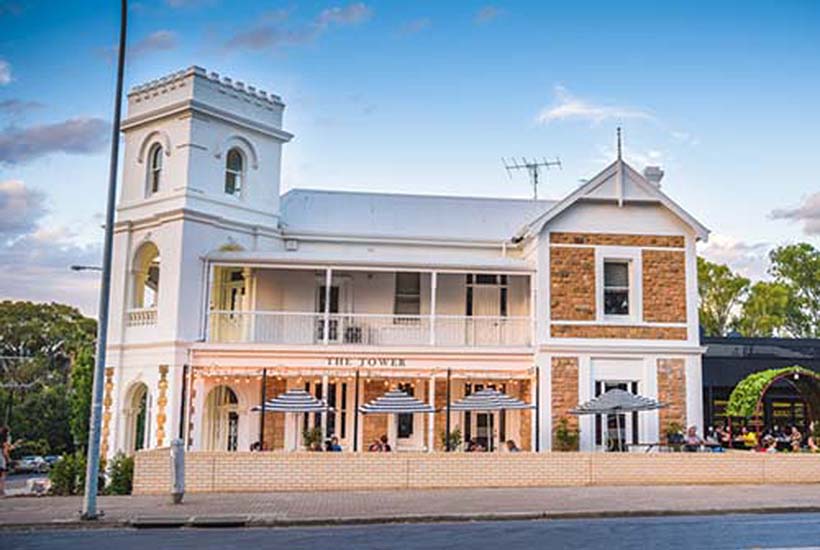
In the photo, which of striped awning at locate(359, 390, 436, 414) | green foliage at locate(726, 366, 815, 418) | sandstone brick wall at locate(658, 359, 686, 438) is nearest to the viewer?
striped awning at locate(359, 390, 436, 414)

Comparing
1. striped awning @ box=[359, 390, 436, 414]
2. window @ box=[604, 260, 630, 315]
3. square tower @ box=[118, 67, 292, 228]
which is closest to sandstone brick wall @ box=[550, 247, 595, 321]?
window @ box=[604, 260, 630, 315]

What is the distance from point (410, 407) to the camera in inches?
878

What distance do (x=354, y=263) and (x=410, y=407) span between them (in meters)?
4.69

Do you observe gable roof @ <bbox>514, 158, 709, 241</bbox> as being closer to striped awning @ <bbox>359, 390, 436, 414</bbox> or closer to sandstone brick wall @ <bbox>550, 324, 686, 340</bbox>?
sandstone brick wall @ <bbox>550, 324, 686, 340</bbox>

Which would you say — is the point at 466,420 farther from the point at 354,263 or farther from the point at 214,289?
the point at 214,289

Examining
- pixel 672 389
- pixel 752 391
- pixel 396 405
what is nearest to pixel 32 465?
pixel 396 405

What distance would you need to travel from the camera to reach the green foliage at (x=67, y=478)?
2095 centimetres

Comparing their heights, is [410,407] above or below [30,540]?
above

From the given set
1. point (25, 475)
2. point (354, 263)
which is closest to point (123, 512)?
point (354, 263)

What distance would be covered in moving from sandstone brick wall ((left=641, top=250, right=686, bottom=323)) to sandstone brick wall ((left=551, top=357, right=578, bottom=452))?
2519mm

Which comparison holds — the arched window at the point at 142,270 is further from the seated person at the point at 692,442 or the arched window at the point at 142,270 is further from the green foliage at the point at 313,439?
the seated person at the point at 692,442

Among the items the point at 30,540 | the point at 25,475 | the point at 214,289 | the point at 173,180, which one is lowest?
the point at 25,475

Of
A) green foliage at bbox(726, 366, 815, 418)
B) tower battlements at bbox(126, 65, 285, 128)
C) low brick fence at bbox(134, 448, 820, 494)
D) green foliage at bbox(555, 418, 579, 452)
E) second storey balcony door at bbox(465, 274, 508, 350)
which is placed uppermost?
tower battlements at bbox(126, 65, 285, 128)

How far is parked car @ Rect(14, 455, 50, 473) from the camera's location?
55938 mm
